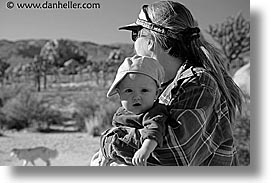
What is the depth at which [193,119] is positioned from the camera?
115 cm

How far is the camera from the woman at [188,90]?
1158 mm

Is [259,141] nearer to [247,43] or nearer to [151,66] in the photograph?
[247,43]

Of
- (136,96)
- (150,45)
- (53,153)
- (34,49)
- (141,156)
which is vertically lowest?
(53,153)

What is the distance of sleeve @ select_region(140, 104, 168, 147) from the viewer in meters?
1.14

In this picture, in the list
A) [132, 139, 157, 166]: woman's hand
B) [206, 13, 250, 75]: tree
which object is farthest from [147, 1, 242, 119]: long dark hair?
[206, 13, 250, 75]: tree

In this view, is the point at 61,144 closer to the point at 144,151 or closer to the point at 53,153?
the point at 53,153

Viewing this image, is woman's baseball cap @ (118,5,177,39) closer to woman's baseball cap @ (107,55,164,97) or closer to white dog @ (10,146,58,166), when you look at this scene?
woman's baseball cap @ (107,55,164,97)

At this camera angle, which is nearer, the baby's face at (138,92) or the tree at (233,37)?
the baby's face at (138,92)

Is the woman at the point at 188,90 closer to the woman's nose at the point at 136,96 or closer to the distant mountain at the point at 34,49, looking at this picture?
the woman's nose at the point at 136,96

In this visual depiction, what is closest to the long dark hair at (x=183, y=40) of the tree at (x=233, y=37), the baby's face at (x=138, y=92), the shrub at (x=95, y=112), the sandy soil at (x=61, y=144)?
the baby's face at (x=138, y=92)

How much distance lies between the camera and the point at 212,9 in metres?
2.71

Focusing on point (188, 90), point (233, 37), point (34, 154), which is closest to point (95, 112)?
point (34, 154)

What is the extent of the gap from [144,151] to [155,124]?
63 millimetres

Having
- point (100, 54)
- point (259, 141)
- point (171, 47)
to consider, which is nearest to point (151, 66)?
point (171, 47)
